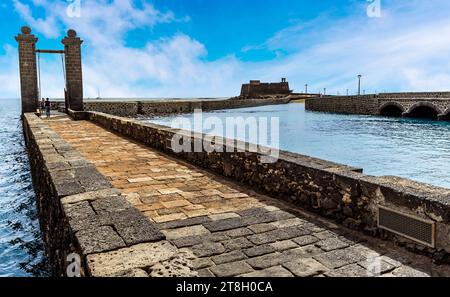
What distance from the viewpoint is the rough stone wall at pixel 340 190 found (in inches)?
115

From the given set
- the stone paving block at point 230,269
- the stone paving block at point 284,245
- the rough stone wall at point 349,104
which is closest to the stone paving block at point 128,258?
the stone paving block at point 230,269

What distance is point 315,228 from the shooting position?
3.67 meters

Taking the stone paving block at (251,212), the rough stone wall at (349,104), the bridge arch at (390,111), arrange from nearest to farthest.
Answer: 1. the stone paving block at (251,212)
2. the bridge arch at (390,111)
3. the rough stone wall at (349,104)

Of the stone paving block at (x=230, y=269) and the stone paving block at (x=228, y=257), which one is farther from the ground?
the stone paving block at (x=228, y=257)

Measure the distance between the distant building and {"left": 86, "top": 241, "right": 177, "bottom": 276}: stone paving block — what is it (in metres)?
76.6

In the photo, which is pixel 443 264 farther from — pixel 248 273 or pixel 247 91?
pixel 247 91

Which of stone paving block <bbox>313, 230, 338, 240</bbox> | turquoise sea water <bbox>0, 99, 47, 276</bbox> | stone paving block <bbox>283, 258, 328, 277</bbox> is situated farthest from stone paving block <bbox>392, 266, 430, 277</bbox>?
turquoise sea water <bbox>0, 99, 47, 276</bbox>

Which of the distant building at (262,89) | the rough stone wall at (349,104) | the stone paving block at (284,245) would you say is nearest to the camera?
the stone paving block at (284,245)

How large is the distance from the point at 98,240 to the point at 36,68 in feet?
75.4

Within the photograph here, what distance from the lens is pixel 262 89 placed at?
259 feet

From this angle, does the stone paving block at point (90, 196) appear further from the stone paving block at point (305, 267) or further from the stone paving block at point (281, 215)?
the stone paving block at point (305, 267)

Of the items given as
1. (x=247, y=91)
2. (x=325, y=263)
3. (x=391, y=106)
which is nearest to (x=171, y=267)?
(x=325, y=263)

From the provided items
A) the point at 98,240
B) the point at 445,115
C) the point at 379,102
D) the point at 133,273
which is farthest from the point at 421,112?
the point at 133,273

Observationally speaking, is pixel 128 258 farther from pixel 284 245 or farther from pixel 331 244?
pixel 331 244
